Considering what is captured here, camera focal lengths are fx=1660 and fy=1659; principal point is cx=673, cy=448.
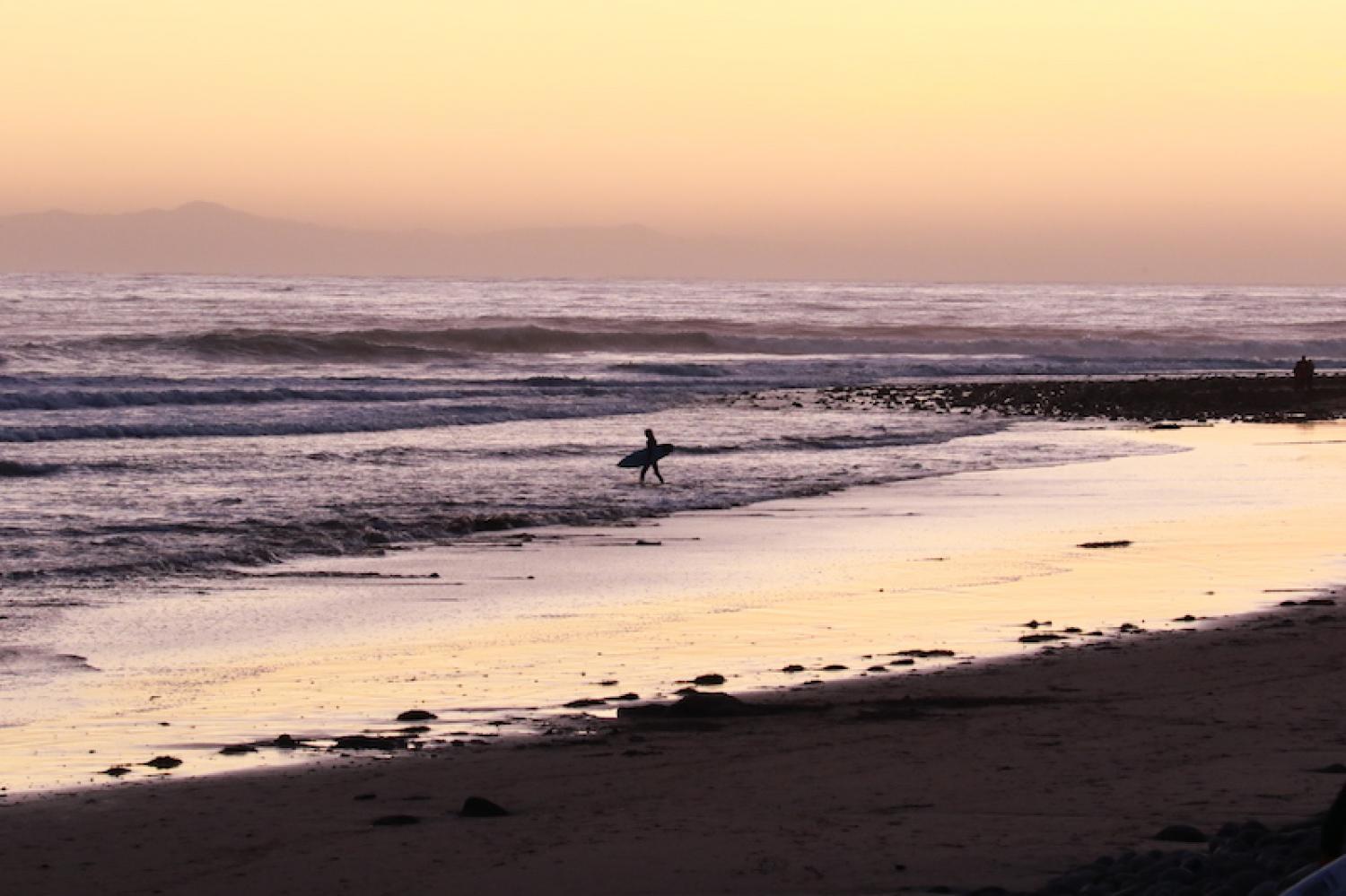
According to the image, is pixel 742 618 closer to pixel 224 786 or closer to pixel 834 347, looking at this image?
pixel 224 786

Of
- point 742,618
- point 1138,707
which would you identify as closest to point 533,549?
point 742,618

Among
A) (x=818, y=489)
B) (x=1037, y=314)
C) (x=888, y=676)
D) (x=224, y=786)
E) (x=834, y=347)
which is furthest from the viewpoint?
(x=1037, y=314)

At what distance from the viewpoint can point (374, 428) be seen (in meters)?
28.5

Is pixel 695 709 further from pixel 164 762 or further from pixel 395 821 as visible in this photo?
pixel 164 762

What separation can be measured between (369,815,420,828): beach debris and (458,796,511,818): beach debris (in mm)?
183

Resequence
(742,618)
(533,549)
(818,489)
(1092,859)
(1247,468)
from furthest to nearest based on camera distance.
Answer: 1. (1247,468)
2. (818,489)
3. (533,549)
4. (742,618)
5. (1092,859)

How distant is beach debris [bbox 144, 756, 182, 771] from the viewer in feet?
23.5

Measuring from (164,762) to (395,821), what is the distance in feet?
4.75

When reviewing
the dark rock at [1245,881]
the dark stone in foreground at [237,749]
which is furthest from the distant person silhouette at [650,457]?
the dark rock at [1245,881]

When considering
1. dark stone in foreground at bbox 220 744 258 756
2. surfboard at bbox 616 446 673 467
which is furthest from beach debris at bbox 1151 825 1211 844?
Result: surfboard at bbox 616 446 673 467

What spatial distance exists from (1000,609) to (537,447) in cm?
1442

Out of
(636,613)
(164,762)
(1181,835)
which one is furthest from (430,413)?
(1181,835)

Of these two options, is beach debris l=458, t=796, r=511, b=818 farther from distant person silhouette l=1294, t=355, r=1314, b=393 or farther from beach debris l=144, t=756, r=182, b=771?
distant person silhouette l=1294, t=355, r=1314, b=393

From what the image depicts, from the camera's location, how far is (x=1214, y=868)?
198 inches
